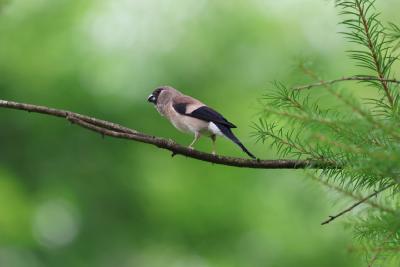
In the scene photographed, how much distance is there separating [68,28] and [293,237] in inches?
186

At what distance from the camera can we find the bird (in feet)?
15.0

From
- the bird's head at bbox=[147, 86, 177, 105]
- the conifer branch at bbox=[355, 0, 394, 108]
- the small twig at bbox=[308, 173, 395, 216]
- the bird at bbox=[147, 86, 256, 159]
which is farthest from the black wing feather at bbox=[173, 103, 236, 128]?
the small twig at bbox=[308, 173, 395, 216]

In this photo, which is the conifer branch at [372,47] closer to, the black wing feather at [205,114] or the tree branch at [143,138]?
the tree branch at [143,138]

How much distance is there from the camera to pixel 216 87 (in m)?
12.6

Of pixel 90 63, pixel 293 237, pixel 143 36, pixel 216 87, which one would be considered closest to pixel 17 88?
pixel 90 63

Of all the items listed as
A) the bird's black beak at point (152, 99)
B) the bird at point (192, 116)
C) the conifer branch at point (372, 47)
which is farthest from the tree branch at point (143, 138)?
the bird's black beak at point (152, 99)

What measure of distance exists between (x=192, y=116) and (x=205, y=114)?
225 millimetres

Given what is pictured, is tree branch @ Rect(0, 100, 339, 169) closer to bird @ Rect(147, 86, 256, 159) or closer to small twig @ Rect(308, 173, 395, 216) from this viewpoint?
small twig @ Rect(308, 173, 395, 216)

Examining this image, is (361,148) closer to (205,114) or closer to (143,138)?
(143,138)

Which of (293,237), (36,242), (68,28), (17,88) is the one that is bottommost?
(36,242)

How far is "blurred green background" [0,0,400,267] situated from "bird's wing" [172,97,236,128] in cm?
557

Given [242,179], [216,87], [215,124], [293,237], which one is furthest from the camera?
→ [216,87]

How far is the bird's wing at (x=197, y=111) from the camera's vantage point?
455 cm

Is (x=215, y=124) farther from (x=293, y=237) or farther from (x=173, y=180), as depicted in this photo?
(x=173, y=180)
